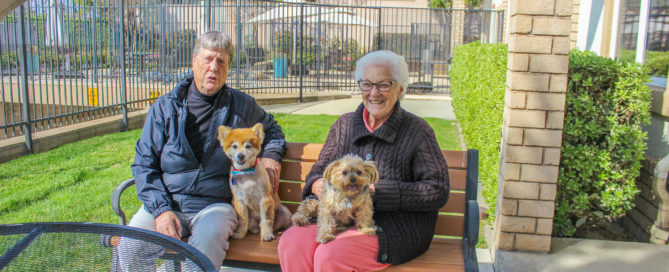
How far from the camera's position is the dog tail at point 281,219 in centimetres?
325

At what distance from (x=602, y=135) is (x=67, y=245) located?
11.9 ft

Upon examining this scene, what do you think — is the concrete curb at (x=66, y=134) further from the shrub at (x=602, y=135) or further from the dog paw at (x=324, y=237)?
the shrub at (x=602, y=135)

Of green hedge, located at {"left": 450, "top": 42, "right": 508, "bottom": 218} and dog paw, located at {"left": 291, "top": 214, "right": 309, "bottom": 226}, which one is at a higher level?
green hedge, located at {"left": 450, "top": 42, "right": 508, "bottom": 218}

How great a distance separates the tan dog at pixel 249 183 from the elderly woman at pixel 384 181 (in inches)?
8.8

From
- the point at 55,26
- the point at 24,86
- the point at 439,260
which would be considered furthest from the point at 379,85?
the point at 55,26

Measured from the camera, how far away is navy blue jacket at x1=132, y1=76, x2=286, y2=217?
3.12 meters

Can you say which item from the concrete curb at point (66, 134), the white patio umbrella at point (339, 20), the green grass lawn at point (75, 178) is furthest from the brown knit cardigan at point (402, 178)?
the white patio umbrella at point (339, 20)

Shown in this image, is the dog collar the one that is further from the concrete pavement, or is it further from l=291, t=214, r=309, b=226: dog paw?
the concrete pavement

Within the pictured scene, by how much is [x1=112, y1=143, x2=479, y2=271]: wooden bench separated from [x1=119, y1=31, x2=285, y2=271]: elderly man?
0.57ft

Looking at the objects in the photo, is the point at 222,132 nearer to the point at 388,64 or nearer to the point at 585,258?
the point at 388,64

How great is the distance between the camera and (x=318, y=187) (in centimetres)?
297

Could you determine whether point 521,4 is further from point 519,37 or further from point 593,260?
point 593,260

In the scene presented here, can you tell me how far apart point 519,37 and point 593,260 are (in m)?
1.57

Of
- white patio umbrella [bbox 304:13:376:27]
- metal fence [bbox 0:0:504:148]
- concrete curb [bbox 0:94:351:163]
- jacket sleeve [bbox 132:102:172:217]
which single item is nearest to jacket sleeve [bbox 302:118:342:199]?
jacket sleeve [bbox 132:102:172:217]
